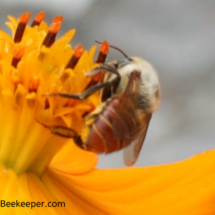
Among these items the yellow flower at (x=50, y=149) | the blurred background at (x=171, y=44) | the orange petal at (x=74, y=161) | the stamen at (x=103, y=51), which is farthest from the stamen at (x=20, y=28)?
the blurred background at (x=171, y=44)

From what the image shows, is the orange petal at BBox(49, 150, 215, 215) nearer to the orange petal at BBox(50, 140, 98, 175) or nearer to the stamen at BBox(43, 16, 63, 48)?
the orange petal at BBox(50, 140, 98, 175)

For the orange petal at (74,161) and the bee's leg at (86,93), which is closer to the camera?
the bee's leg at (86,93)

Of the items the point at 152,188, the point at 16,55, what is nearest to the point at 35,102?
the point at 16,55

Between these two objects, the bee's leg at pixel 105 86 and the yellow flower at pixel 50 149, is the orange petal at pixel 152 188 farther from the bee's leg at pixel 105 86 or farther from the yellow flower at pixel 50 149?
the bee's leg at pixel 105 86

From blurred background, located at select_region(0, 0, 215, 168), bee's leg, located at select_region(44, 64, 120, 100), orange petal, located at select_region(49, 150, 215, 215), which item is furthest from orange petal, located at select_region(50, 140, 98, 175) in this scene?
blurred background, located at select_region(0, 0, 215, 168)

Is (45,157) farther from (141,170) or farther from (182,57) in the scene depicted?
(182,57)

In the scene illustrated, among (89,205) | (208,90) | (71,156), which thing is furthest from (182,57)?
(89,205)
